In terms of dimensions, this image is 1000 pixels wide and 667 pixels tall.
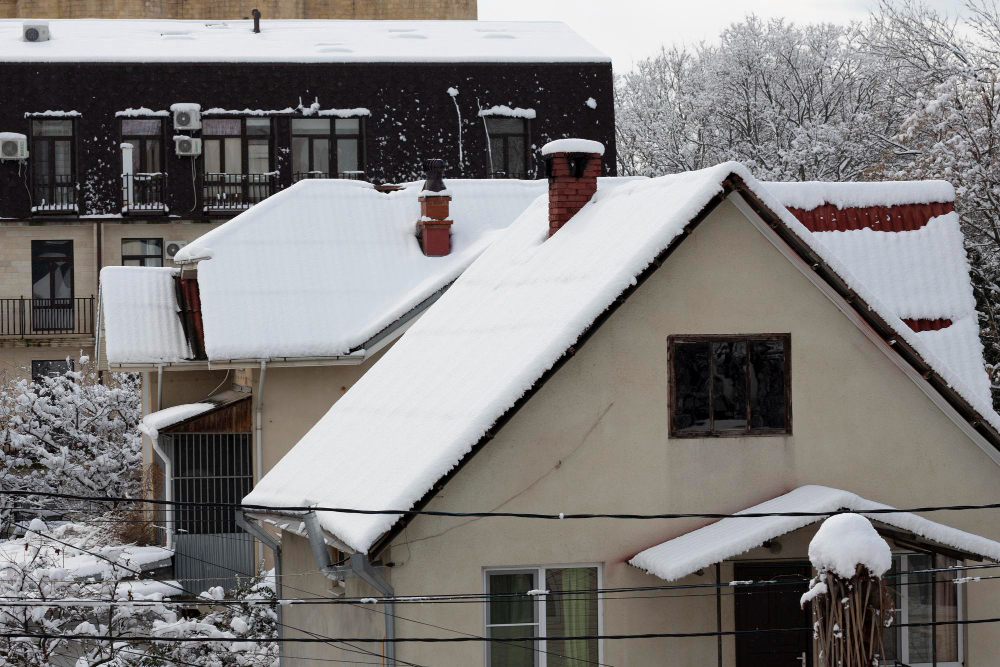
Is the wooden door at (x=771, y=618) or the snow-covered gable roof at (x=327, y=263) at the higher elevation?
the snow-covered gable roof at (x=327, y=263)

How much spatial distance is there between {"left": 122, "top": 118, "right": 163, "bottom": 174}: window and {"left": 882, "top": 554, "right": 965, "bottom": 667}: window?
2957cm

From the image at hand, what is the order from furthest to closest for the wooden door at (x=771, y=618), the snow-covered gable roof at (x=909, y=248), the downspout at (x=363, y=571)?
the snow-covered gable roof at (x=909, y=248)
the wooden door at (x=771, y=618)
the downspout at (x=363, y=571)

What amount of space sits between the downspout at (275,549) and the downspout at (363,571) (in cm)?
268

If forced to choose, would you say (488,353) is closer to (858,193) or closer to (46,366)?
Answer: (858,193)

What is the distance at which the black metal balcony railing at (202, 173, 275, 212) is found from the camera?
3919 centimetres

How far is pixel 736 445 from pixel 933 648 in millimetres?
2792

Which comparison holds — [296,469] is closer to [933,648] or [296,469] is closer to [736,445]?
[736,445]

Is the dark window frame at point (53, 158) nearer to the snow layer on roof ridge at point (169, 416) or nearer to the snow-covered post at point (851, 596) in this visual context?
the snow layer on roof ridge at point (169, 416)

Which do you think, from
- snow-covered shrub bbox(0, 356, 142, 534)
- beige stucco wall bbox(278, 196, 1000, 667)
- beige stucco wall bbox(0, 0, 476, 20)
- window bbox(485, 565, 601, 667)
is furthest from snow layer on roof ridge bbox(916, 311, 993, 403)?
beige stucco wall bbox(0, 0, 476, 20)

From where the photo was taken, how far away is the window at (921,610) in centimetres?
1377

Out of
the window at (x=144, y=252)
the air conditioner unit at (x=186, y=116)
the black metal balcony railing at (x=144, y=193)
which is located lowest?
the window at (x=144, y=252)

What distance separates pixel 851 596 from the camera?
8.72 m

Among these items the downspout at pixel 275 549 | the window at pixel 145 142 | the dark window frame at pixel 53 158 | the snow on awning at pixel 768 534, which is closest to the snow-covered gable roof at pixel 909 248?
the snow on awning at pixel 768 534

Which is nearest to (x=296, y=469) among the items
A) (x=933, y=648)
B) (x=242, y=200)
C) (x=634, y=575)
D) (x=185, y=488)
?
(x=634, y=575)
